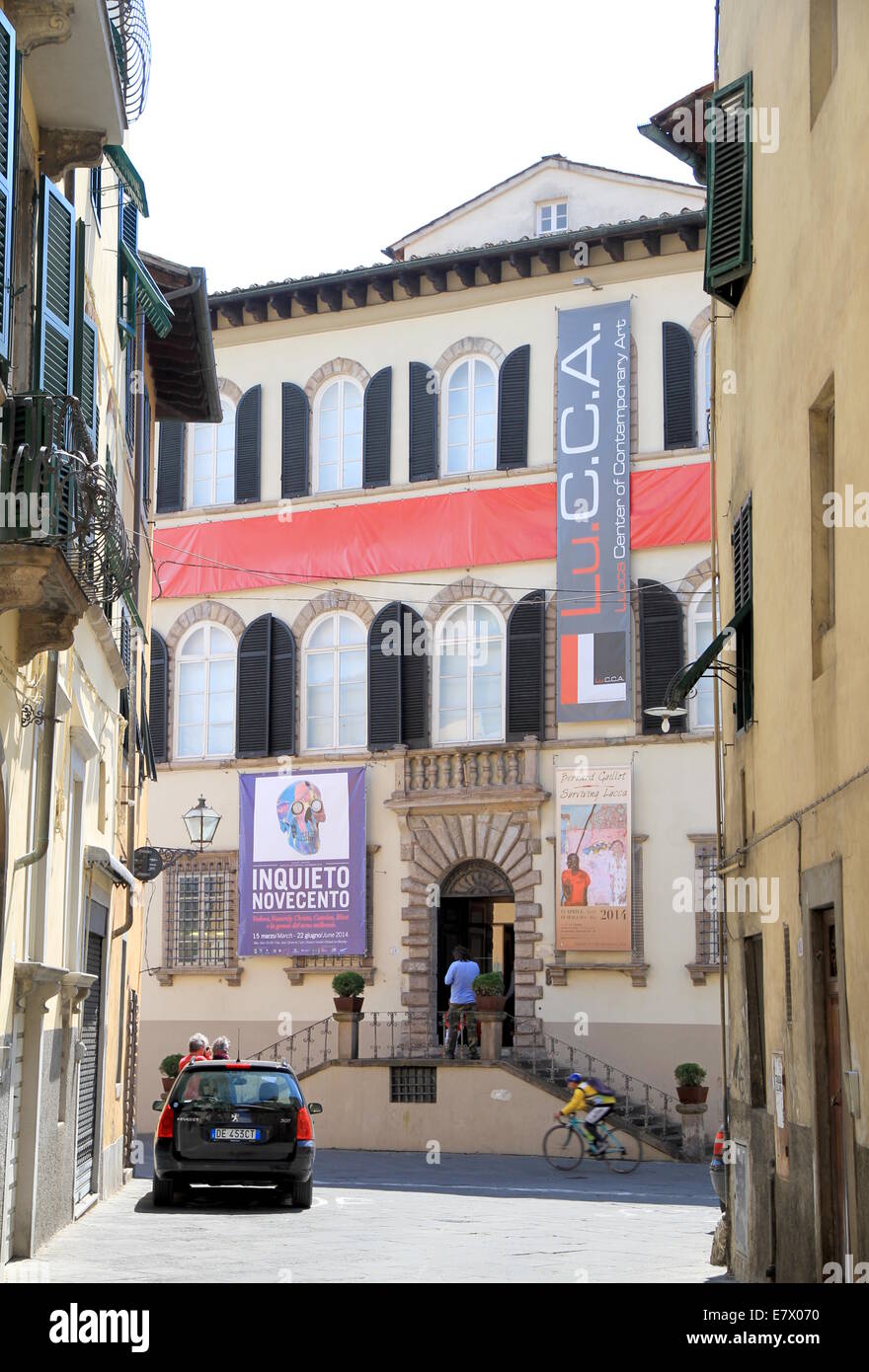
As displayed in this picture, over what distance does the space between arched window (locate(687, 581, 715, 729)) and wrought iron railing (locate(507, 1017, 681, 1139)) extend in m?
5.23

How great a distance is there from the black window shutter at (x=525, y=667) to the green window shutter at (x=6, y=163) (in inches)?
842

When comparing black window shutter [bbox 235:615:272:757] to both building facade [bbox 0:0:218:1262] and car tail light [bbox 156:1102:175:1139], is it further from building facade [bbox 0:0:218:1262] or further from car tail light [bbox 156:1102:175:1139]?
car tail light [bbox 156:1102:175:1139]

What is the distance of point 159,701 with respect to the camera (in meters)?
34.2

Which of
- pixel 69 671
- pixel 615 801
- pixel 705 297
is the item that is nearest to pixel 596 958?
pixel 615 801

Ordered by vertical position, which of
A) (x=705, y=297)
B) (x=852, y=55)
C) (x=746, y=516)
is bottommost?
(x=746, y=516)

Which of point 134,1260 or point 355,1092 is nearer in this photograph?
point 134,1260

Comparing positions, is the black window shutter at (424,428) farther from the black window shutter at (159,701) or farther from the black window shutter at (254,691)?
the black window shutter at (159,701)

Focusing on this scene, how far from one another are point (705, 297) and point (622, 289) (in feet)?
4.36

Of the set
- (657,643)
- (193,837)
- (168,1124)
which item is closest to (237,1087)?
(168,1124)

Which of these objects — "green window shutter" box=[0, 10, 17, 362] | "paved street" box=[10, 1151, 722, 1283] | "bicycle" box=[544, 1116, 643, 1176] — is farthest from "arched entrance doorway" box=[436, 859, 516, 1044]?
"green window shutter" box=[0, 10, 17, 362]

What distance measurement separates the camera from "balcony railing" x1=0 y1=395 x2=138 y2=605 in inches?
396

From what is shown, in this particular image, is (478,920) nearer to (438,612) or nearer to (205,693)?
(438,612)

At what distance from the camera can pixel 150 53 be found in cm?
1408

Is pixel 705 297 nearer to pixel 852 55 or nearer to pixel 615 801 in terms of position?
pixel 615 801
